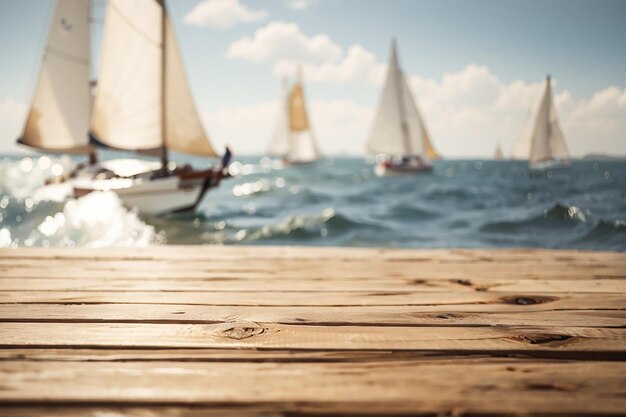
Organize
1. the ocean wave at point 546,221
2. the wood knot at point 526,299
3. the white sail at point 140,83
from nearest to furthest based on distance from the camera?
1. the wood knot at point 526,299
2. the ocean wave at point 546,221
3. the white sail at point 140,83

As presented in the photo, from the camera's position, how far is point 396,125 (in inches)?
1467

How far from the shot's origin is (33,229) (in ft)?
39.6

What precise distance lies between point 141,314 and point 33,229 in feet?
44.2

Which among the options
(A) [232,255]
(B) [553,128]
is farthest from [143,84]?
(B) [553,128]

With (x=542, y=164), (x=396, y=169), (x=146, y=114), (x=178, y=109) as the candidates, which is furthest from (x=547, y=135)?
(x=146, y=114)

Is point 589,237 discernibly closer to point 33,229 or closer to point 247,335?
→ point 247,335

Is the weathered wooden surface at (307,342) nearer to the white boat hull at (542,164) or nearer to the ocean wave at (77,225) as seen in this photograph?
the ocean wave at (77,225)

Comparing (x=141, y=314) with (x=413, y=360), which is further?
(x=141, y=314)

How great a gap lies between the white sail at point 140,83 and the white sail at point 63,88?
22.3 feet

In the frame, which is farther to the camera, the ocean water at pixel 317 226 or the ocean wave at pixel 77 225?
the ocean wave at pixel 77 225

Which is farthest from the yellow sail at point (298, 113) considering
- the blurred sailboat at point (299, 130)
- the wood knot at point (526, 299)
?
the wood knot at point (526, 299)

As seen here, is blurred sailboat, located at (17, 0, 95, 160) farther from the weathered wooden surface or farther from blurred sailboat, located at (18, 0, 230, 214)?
the weathered wooden surface

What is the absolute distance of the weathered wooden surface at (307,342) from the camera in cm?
75

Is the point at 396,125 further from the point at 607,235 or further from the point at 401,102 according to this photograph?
the point at 607,235
